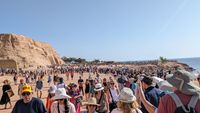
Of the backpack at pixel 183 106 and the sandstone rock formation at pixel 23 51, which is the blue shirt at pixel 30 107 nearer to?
the backpack at pixel 183 106

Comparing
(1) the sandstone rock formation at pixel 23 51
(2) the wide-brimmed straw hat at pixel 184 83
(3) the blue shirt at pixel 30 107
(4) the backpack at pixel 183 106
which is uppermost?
(1) the sandstone rock formation at pixel 23 51

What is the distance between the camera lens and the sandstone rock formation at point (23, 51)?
3868 inches

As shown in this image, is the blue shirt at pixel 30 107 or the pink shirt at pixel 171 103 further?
the blue shirt at pixel 30 107

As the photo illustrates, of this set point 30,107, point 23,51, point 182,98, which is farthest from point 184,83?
point 23,51

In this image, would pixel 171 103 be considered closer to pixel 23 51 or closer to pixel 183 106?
pixel 183 106

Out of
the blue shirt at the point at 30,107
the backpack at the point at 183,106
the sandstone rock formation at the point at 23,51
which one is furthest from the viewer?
the sandstone rock formation at the point at 23,51

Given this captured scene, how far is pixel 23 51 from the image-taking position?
343ft

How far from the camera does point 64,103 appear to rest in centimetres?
546

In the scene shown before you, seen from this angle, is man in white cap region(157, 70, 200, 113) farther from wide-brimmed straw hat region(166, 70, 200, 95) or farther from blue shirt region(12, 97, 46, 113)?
blue shirt region(12, 97, 46, 113)

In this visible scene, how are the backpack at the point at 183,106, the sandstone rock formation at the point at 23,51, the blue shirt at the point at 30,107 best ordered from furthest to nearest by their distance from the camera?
the sandstone rock formation at the point at 23,51, the blue shirt at the point at 30,107, the backpack at the point at 183,106

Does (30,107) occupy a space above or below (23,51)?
below

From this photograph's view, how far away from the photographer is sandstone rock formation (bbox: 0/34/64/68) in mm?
98250

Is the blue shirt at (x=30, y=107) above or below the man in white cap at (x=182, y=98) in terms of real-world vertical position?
below

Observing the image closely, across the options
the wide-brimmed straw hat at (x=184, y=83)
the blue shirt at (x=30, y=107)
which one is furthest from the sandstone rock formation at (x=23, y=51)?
the wide-brimmed straw hat at (x=184, y=83)
